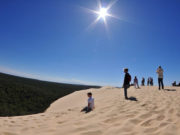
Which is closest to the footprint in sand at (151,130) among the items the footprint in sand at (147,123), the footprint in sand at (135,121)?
the footprint in sand at (147,123)

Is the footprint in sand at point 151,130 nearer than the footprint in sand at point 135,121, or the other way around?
the footprint in sand at point 151,130

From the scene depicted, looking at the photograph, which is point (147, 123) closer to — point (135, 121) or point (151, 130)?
point (135, 121)

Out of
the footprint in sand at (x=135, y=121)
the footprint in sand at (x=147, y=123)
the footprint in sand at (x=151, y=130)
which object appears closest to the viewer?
the footprint in sand at (x=151, y=130)

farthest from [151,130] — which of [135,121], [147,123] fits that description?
[135,121]

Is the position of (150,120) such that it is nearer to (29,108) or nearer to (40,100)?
(29,108)

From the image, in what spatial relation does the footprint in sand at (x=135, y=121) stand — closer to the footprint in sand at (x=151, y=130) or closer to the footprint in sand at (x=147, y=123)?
the footprint in sand at (x=147, y=123)

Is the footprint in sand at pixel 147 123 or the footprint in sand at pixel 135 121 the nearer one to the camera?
the footprint in sand at pixel 147 123

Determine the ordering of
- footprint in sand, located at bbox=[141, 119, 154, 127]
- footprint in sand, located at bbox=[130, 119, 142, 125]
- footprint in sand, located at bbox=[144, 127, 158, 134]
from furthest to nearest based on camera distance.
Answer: footprint in sand, located at bbox=[130, 119, 142, 125] < footprint in sand, located at bbox=[141, 119, 154, 127] < footprint in sand, located at bbox=[144, 127, 158, 134]

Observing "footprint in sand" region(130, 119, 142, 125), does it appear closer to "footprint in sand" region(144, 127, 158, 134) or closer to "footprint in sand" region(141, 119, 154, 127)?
"footprint in sand" region(141, 119, 154, 127)

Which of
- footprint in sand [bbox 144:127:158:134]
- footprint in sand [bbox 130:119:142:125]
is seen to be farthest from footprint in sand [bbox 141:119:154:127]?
footprint in sand [bbox 144:127:158:134]

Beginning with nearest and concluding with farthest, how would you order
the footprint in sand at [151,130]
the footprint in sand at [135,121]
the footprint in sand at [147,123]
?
the footprint in sand at [151,130], the footprint in sand at [147,123], the footprint in sand at [135,121]

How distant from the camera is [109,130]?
9.21 ft

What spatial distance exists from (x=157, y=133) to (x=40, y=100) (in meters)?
31.9

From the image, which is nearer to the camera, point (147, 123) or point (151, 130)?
point (151, 130)
